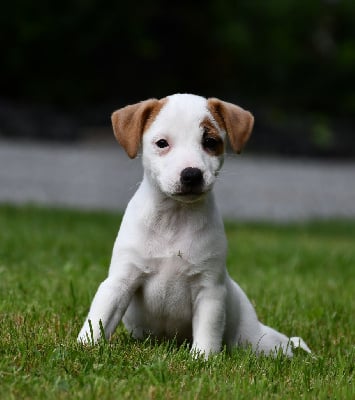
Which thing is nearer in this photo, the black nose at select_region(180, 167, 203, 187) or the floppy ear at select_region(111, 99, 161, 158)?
the black nose at select_region(180, 167, 203, 187)

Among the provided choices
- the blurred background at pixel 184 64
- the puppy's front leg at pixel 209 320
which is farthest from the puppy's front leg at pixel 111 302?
the blurred background at pixel 184 64

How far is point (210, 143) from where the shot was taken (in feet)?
12.0

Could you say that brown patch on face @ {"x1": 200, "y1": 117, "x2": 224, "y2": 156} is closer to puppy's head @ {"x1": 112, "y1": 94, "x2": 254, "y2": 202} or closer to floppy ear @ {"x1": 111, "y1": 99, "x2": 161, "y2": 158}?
puppy's head @ {"x1": 112, "y1": 94, "x2": 254, "y2": 202}

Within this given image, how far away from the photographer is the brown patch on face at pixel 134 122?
3.73 meters

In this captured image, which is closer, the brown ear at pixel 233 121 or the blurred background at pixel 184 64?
the brown ear at pixel 233 121

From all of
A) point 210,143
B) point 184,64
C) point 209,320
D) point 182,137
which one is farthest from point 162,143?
point 184,64

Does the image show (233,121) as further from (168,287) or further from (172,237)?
(168,287)

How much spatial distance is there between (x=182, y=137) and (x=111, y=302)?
2.52 feet

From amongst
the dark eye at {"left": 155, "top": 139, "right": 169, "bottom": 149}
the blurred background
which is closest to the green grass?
the dark eye at {"left": 155, "top": 139, "right": 169, "bottom": 149}

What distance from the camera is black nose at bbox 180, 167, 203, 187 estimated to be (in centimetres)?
345

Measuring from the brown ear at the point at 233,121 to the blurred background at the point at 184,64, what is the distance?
14.2 metres

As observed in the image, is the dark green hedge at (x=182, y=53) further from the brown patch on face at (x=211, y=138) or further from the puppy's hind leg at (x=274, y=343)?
the brown patch on face at (x=211, y=138)

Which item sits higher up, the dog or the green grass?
the dog

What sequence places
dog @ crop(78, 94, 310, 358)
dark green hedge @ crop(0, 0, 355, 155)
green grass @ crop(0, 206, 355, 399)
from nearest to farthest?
green grass @ crop(0, 206, 355, 399)
dog @ crop(78, 94, 310, 358)
dark green hedge @ crop(0, 0, 355, 155)
